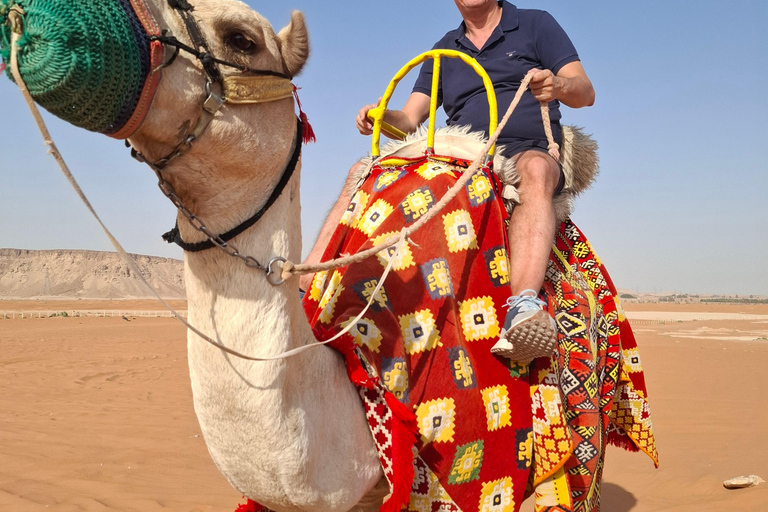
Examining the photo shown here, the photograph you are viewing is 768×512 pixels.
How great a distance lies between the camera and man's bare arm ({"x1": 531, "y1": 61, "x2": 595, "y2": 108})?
2.59 meters

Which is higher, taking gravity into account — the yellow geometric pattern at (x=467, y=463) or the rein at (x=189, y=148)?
the rein at (x=189, y=148)

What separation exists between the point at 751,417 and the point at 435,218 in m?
7.67

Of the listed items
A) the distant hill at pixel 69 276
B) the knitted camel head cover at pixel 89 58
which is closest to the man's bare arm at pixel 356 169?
the knitted camel head cover at pixel 89 58

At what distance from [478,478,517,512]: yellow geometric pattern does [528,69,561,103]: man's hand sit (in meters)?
1.56

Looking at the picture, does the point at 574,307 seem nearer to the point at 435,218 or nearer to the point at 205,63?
the point at 435,218

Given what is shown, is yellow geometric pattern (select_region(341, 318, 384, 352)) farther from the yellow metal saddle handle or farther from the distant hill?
the distant hill

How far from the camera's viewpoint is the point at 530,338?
222cm

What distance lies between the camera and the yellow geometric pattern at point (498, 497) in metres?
2.19

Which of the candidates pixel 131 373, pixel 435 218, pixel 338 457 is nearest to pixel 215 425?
pixel 338 457

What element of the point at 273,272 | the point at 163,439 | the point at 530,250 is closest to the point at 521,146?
the point at 530,250

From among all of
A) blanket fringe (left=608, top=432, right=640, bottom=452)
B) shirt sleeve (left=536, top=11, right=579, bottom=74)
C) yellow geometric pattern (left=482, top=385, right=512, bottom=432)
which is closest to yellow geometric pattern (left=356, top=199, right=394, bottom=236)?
yellow geometric pattern (left=482, top=385, right=512, bottom=432)

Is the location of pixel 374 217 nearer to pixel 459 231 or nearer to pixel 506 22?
pixel 459 231

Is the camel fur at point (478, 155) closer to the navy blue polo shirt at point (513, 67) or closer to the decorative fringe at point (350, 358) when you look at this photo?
the navy blue polo shirt at point (513, 67)

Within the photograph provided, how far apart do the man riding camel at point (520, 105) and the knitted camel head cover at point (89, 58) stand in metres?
1.30
